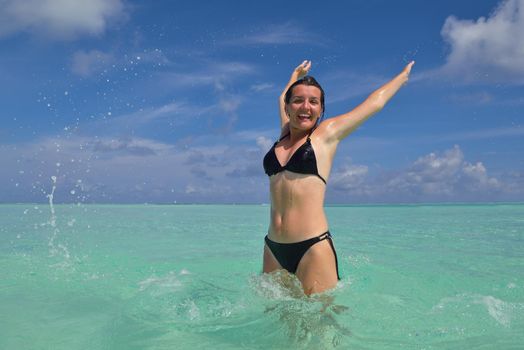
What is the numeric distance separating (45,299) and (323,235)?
378cm

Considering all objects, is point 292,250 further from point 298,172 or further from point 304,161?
point 304,161

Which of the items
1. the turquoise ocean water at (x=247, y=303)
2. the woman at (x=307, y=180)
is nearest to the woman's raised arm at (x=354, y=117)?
the woman at (x=307, y=180)

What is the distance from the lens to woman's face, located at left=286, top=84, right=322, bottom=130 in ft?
13.8

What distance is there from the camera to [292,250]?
4078 millimetres

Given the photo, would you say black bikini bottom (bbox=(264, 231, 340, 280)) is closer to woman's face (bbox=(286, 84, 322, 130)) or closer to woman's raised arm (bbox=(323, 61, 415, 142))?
woman's raised arm (bbox=(323, 61, 415, 142))

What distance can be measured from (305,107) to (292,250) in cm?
135

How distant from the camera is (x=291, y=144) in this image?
169 inches

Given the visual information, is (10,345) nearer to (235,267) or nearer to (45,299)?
(45,299)

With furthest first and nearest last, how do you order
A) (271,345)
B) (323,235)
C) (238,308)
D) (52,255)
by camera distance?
1. (52,255)
2. (238,308)
3. (323,235)
4. (271,345)

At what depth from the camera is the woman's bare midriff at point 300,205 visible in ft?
13.1

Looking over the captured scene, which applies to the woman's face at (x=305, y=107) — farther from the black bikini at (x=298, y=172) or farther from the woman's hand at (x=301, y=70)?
the woman's hand at (x=301, y=70)

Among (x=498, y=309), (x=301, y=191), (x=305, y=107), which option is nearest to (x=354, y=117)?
(x=305, y=107)

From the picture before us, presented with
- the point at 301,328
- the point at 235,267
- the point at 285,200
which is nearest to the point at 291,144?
the point at 285,200

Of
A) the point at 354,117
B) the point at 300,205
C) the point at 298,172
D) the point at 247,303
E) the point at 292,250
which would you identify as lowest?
the point at 247,303
